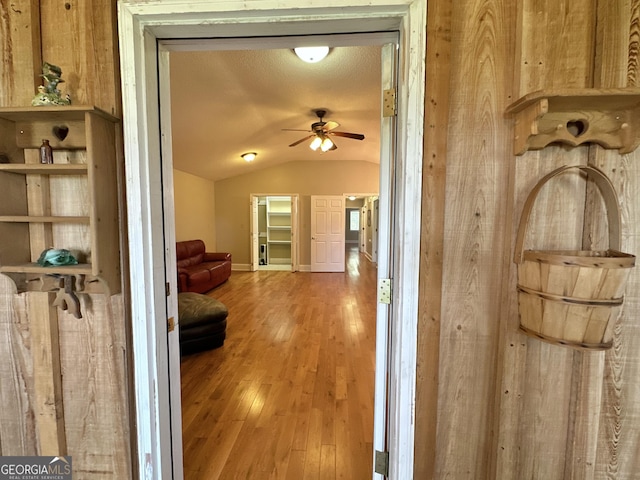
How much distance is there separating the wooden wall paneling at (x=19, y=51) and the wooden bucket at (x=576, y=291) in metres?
1.84

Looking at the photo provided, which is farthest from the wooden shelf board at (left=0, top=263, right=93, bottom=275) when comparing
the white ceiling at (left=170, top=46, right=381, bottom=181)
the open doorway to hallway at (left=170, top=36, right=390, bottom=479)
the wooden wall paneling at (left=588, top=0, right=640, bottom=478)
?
the white ceiling at (left=170, top=46, right=381, bottom=181)

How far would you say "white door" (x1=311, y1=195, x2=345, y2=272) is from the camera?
7535mm

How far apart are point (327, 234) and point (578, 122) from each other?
22.0 feet

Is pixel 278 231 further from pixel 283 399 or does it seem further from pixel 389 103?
pixel 389 103

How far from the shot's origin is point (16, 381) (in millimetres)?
1139

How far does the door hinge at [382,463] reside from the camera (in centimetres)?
112

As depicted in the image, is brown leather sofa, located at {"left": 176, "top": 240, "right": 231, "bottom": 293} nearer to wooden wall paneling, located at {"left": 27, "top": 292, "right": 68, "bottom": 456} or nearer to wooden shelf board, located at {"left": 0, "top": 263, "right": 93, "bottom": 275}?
wooden wall paneling, located at {"left": 27, "top": 292, "right": 68, "bottom": 456}

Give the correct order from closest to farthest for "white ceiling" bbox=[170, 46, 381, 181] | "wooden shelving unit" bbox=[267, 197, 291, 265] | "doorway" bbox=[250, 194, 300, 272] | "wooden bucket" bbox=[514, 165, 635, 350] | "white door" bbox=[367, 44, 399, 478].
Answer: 1. "wooden bucket" bbox=[514, 165, 635, 350]
2. "white door" bbox=[367, 44, 399, 478]
3. "white ceiling" bbox=[170, 46, 381, 181]
4. "doorway" bbox=[250, 194, 300, 272]
5. "wooden shelving unit" bbox=[267, 197, 291, 265]

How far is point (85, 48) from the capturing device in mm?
1045

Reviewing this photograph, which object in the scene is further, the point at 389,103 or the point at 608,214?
the point at 389,103

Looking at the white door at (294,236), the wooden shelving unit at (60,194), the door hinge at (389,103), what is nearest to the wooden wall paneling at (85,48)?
the wooden shelving unit at (60,194)

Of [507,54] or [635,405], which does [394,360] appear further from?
[507,54]

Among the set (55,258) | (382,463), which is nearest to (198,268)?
(55,258)

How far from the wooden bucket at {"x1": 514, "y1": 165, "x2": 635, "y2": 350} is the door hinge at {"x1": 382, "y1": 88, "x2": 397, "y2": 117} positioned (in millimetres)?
546
